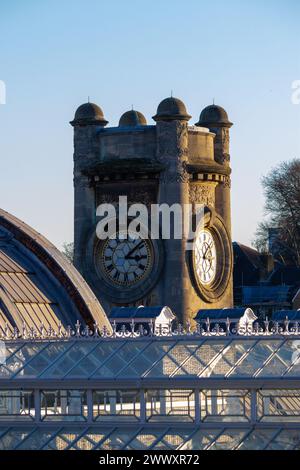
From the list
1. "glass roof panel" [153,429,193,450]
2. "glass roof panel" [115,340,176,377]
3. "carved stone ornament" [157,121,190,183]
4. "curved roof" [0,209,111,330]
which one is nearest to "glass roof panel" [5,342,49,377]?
"glass roof panel" [115,340,176,377]

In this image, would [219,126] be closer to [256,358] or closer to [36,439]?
[256,358]

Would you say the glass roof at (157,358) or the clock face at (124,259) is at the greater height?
the clock face at (124,259)

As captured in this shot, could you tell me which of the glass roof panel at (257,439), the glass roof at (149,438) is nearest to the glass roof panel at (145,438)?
the glass roof at (149,438)

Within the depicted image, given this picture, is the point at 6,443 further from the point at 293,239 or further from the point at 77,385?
the point at 293,239

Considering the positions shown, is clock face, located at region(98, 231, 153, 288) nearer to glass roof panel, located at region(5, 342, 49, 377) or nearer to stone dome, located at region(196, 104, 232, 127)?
stone dome, located at region(196, 104, 232, 127)

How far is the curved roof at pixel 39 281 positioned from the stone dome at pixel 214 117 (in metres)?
28.2

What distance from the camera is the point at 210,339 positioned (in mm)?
59062

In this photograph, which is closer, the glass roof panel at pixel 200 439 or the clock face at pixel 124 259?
the glass roof panel at pixel 200 439

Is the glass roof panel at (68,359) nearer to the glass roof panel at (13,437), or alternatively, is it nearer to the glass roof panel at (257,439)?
the glass roof panel at (13,437)

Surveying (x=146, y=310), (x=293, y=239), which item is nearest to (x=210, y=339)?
(x=146, y=310)

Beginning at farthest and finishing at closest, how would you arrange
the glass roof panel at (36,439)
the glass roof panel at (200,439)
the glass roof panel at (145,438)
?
the glass roof panel at (36,439)
the glass roof panel at (145,438)
the glass roof panel at (200,439)

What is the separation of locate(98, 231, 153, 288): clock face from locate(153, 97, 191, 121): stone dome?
5177mm

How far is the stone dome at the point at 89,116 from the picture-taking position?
333ft

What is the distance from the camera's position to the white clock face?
102m
